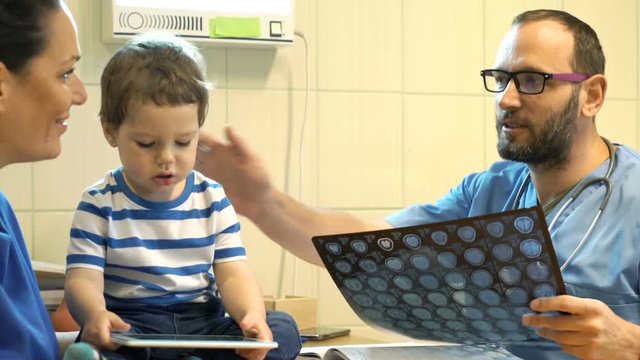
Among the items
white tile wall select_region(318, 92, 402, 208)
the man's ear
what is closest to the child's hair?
the man's ear

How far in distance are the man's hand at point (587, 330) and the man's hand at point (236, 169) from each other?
0.74 meters

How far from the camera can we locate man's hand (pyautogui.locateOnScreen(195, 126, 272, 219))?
1874 mm

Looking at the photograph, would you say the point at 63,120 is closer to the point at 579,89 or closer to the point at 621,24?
the point at 579,89

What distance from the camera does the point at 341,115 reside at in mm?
2695

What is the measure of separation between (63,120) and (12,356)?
0.35 metres

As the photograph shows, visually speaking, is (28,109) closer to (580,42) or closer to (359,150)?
(580,42)

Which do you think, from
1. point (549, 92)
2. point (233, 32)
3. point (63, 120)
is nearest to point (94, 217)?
point (63, 120)

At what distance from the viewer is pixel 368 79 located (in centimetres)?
272

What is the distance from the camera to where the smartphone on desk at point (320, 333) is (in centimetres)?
227

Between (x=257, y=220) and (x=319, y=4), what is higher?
(x=319, y=4)

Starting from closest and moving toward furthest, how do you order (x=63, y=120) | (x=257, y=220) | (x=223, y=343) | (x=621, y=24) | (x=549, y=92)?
(x=223, y=343) → (x=63, y=120) → (x=549, y=92) → (x=257, y=220) → (x=621, y=24)

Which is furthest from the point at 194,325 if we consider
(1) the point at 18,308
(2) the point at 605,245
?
(2) the point at 605,245

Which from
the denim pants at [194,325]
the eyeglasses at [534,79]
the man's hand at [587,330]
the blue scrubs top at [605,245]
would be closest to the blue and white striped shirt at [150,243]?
the denim pants at [194,325]

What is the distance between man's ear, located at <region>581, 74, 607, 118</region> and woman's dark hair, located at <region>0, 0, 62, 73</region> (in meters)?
1.15
